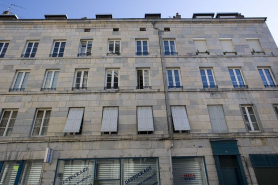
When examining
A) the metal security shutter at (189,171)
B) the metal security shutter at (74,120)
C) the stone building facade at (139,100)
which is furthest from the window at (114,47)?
the metal security shutter at (189,171)

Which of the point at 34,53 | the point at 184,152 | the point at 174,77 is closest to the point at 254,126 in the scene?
the point at 184,152

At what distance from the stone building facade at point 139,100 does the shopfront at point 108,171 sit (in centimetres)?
5

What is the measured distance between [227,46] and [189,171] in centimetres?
919

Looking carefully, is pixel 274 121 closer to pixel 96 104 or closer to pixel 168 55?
pixel 168 55

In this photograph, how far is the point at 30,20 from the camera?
12.9 metres

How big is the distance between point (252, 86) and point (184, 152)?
20.2ft

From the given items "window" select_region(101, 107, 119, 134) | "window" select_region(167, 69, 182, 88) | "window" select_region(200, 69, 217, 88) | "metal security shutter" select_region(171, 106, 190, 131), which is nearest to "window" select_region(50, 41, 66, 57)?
"window" select_region(101, 107, 119, 134)

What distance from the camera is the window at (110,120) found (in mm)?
9094

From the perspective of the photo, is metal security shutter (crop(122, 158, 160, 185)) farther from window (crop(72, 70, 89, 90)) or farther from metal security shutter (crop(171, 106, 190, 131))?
window (crop(72, 70, 89, 90))

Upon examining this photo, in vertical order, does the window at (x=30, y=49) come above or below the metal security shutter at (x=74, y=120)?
above

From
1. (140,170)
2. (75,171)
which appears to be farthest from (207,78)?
(75,171)

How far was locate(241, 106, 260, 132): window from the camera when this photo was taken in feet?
31.4

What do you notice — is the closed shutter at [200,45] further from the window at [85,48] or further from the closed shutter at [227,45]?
the window at [85,48]

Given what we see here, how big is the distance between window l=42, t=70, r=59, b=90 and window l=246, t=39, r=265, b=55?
13.7 m
